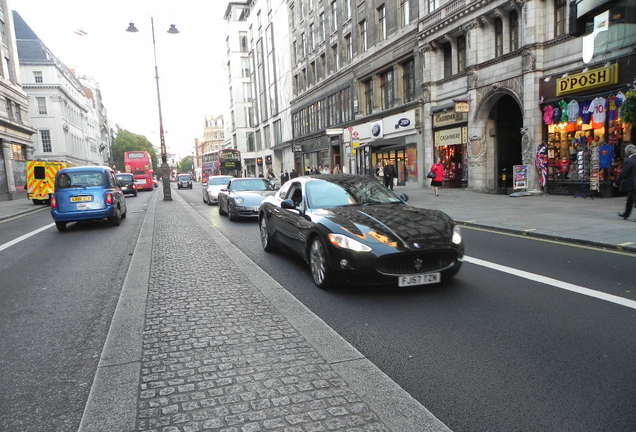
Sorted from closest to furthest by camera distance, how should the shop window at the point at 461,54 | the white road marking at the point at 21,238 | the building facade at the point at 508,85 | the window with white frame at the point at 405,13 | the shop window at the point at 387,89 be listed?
the white road marking at the point at 21,238 < the building facade at the point at 508,85 < the shop window at the point at 461,54 < the window with white frame at the point at 405,13 < the shop window at the point at 387,89

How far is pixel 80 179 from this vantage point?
1258 centimetres

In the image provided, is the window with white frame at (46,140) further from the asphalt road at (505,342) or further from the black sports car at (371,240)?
the asphalt road at (505,342)

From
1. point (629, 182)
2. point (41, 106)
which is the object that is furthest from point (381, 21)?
point (41, 106)

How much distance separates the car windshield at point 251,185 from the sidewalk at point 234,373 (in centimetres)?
931

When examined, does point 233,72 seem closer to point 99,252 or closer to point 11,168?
point 11,168

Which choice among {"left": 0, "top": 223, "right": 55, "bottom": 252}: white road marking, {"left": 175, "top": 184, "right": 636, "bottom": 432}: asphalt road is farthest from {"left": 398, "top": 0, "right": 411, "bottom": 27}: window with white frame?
{"left": 175, "top": 184, "right": 636, "bottom": 432}: asphalt road

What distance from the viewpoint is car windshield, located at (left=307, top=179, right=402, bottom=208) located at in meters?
6.29

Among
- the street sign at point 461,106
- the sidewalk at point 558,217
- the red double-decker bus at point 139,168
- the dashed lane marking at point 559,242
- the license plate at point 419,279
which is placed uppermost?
the street sign at point 461,106

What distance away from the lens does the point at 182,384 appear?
119 inches

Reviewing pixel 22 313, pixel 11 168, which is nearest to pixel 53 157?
pixel 11 168

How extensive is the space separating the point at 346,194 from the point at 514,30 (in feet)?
53.0

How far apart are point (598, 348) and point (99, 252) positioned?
8.46 metres

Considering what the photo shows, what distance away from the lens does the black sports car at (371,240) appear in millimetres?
4848

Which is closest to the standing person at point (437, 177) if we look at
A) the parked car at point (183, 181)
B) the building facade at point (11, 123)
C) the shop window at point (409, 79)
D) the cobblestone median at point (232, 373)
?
the shop window at point (409, 79)
